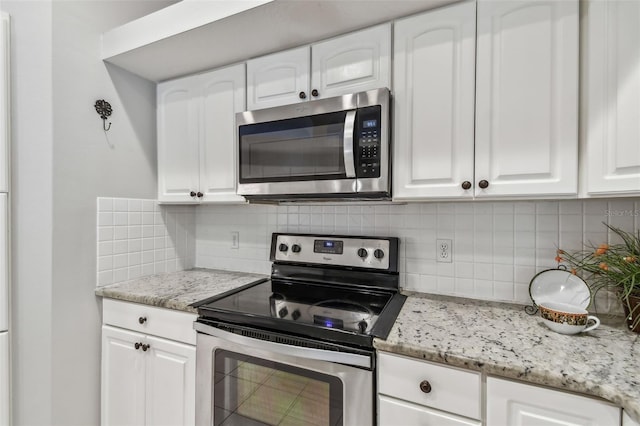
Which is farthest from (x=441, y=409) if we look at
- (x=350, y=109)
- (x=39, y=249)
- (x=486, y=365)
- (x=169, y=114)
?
(x=169, y=114)

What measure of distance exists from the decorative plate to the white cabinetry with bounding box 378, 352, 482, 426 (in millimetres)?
595

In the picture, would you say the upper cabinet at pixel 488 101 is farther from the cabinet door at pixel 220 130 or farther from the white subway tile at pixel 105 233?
the white subway tile at pixel 105 233

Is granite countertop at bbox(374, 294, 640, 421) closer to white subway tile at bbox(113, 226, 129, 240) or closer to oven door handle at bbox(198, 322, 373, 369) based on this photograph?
oven door handle at bbox(198, 322, 373, 369)

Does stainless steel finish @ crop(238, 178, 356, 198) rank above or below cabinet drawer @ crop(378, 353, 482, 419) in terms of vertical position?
above

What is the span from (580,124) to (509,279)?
2.29 ft

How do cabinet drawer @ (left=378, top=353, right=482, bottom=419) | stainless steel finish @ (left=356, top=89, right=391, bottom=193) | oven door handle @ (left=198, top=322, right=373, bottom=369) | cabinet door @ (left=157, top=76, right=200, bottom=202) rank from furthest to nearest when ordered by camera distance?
cabinet door @ (left=157, top=76, right=200, bottom=202) → stainless steel finish @ (left=356, top=89, right=391, bottom=193) → oven door handle @ (left=198, top=322, right=373, bottom=369) → cabinet drawer @ (left=378, top=353, right=482, bottom=419)

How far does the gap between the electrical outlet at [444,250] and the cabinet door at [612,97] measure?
598mm

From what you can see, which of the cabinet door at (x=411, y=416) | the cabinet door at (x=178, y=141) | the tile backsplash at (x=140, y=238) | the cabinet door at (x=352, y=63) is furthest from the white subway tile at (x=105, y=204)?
the cabinet door at (x=411, y=416)

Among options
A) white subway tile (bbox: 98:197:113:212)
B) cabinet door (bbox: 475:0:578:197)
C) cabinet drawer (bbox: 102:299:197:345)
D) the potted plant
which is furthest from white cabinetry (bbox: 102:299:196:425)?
the potted plant

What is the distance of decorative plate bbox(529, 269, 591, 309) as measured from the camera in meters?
1.23

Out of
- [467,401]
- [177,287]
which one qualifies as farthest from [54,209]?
[467,401]

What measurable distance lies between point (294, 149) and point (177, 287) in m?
0.97

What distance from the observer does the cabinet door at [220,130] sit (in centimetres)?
167

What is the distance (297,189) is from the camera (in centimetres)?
142
